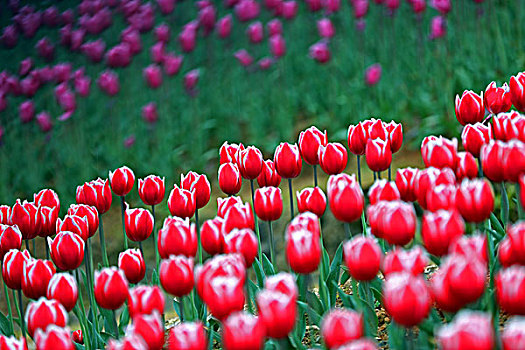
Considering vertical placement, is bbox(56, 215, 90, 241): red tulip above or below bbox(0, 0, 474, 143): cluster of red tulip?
above

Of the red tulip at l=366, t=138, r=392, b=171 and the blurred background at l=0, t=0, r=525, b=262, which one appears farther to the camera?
the blurred background at l=0, t=0, r=525, b=262

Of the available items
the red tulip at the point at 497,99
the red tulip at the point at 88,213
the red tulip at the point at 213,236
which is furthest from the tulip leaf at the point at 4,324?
the red tulip at the point at 497,99

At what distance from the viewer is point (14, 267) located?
5.16 ft

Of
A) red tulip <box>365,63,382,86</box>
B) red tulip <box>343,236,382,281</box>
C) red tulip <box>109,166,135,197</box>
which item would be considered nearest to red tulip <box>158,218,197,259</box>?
red tulip <box>343,236,382,281</box>

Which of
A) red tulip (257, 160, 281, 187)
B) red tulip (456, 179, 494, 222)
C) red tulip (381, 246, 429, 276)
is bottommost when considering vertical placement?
red tulip (257, 160, 281, 187)

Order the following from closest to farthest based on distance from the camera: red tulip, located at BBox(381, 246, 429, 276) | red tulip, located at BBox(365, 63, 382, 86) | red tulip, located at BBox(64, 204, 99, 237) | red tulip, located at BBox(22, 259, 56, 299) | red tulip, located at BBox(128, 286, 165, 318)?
red tulip, located at BBox(381, 246, 429, 276)
red tulip, located at BBox(128, 286, 165, 318)
red tulip, located at BBox(22, 259, 56, 299)
red tulip, located at BBox(64, 204, 99, 237)
red tulip, located at BBox(365, 63, 382, 86)

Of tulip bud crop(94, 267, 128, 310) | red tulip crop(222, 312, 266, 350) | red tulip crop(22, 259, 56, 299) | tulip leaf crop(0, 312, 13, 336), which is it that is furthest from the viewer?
tulip leaf crop(0, 312, 13, 336)

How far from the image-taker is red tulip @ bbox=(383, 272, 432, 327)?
3.41 feet

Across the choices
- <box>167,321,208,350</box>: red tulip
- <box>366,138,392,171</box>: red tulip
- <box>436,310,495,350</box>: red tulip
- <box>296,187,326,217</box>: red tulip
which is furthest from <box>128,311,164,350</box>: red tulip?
<box>366,138,392,171</box>: red tulip

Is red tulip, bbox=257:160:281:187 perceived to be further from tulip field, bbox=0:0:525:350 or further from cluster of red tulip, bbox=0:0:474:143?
cluster of red tulip, bbox=0:0:474:143

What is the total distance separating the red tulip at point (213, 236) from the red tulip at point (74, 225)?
14.9 inches

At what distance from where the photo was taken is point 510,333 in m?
0.93

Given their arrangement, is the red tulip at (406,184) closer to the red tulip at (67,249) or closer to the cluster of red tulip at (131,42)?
the red tulip at (67,249)

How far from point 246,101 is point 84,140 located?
3.46 ft
